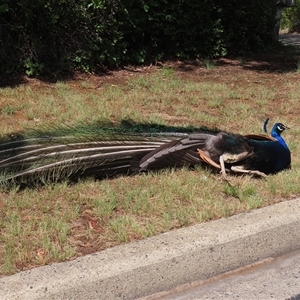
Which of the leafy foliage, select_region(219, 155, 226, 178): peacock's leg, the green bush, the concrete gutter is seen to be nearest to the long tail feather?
select_region(219, 155, 226, 178): peacock's leg

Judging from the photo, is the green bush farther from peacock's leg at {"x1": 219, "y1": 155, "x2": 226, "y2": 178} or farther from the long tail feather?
peacock's leg at {"x1": 219, "y1": 155, "x2": 226, "y2": 178}

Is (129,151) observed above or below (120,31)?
below

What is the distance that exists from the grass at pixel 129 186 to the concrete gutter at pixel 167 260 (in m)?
0.14

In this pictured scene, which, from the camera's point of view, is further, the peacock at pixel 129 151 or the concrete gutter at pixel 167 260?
the peacock at pixel 129 151

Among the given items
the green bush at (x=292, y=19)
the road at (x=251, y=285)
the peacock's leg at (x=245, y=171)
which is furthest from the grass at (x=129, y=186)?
the green bush at (x=292, y=19)

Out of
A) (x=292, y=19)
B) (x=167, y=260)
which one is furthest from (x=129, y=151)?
(x=292, y=19)

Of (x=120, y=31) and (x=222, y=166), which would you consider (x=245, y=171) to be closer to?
(x=222, y=166)

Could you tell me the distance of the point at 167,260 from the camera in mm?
3367

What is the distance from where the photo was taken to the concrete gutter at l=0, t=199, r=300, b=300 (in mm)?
3047

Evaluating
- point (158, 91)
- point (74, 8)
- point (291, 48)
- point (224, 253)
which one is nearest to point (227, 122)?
point (158, 91)

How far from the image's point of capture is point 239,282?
353 centimetres

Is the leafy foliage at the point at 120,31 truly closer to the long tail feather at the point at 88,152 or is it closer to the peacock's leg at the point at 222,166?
the long tail feather at the point at 88,152

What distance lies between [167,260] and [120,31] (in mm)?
6678

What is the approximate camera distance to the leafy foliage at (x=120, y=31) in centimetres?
832
